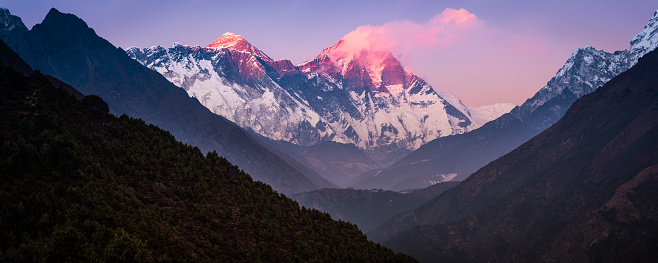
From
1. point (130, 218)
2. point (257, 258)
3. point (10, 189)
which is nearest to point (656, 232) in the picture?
point (257, 258)

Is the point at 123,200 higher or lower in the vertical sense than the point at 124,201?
higher

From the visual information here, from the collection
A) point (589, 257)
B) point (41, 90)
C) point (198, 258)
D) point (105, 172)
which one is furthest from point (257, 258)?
point (589, 257)

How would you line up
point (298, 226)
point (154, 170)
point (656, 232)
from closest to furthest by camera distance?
point (154, 170) → point (298, 226) → point (656, 232)

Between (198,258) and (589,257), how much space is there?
180888 millimetres

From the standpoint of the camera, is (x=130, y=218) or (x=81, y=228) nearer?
(x=81, y=228)

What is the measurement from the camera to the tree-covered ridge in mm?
45531

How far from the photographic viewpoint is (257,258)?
2500 inches

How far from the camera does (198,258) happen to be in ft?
183

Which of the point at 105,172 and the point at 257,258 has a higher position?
the point at 105,172

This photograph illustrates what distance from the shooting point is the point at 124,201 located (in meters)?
60.2

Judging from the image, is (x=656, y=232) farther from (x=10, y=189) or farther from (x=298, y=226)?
(x=10, y=189)

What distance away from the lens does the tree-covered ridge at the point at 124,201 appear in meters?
45.5

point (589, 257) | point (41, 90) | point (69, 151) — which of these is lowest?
point (589, 257)

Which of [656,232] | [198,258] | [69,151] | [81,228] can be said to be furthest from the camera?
[656,232]
